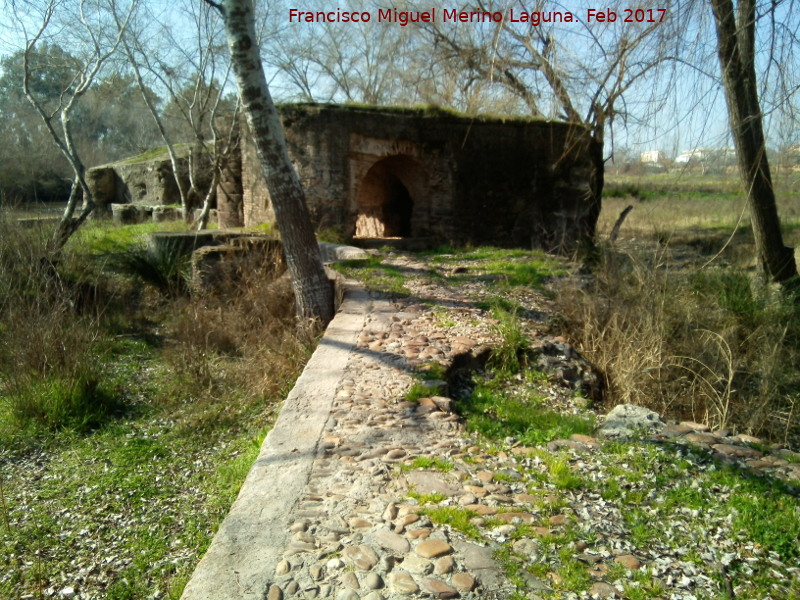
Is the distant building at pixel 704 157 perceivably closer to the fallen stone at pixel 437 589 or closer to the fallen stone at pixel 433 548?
the fallen stone at pixel 433 548

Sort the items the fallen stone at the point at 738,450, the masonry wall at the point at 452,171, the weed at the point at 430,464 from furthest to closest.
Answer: the masonry wall at the point at 452,171
the fallen stone at the point at 738,450
the weed at the point at 430,464

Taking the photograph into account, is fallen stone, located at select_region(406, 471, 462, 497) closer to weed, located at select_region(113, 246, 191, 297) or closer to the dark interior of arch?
weed, located at select_region(113, 246, 191, 297)

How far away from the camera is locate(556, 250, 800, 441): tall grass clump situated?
5.27 m

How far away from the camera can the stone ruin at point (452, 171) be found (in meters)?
11.8

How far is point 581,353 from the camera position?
6.00 metres

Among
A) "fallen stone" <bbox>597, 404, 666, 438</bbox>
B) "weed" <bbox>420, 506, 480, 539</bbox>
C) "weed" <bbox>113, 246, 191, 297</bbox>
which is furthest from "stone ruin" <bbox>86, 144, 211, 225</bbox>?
"weed" <bbox>420, 506, 480, 539</bbox>

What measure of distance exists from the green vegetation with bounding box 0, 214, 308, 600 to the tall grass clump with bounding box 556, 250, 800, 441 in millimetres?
3021

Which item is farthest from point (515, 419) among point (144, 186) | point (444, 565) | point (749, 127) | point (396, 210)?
point (144, 186)

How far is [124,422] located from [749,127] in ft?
23.3

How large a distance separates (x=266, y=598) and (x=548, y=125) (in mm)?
12147

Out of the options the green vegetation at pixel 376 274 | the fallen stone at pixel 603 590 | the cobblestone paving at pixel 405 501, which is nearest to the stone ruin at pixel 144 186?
the green vegetation at pixel 376 274

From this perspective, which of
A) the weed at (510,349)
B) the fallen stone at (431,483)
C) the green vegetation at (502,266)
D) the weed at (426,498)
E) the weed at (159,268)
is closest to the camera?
the weed at (426,498)

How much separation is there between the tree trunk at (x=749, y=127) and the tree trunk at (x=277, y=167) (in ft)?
14.1

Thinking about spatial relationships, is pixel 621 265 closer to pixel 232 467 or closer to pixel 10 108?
pixel 232 467
